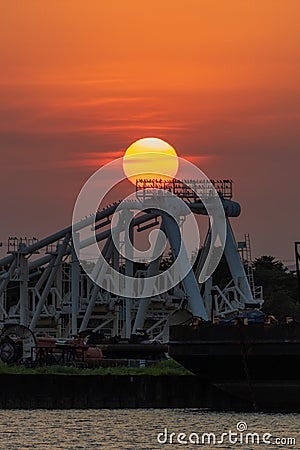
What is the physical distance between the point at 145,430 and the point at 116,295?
75008mm

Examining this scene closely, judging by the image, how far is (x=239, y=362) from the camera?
85.1 meters

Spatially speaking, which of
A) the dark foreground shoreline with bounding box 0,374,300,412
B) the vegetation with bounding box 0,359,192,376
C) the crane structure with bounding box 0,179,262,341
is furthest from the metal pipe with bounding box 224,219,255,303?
the dark foreground shoreline with bounding box 0,374,300,412

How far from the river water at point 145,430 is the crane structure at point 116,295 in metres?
32.2

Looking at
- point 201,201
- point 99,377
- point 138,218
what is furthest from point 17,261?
point 99,377

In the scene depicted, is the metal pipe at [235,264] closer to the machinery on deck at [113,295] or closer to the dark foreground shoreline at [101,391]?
the machinery on deck at [113,295]

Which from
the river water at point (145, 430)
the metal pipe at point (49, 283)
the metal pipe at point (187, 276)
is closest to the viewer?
the river water at point (145, 430)

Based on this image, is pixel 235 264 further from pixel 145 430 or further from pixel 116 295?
pixel 145 430

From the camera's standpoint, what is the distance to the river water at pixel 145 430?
69938 mm

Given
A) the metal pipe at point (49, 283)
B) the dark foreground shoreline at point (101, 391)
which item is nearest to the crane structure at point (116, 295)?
the metal pipe at point (49, 283)

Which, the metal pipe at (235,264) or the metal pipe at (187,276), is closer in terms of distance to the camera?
the metal pipe at (187,276)

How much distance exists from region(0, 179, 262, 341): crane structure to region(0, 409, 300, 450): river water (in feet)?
106

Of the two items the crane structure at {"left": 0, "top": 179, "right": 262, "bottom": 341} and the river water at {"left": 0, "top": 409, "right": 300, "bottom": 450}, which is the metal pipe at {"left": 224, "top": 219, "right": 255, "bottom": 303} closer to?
the crane structure at {"left": 0, "top": 179, "right": 262, "bottom": 341}

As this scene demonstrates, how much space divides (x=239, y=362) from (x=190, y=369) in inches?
140

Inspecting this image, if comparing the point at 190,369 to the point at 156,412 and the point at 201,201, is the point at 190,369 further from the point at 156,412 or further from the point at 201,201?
the point at 201,201
